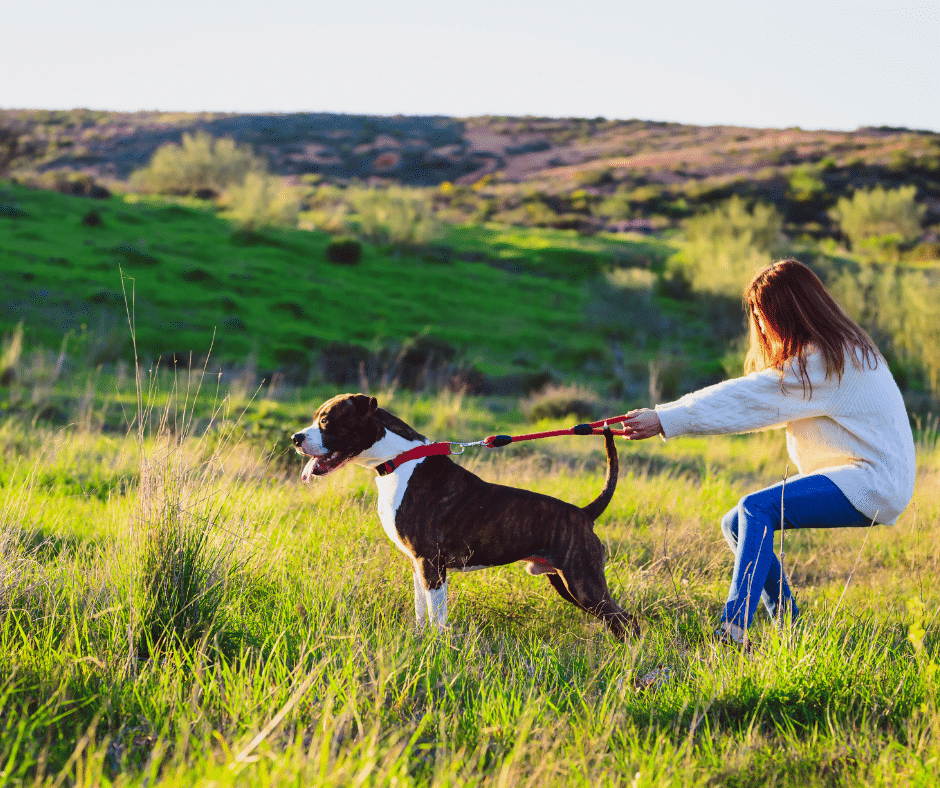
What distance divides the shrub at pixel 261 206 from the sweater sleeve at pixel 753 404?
89.6 feet

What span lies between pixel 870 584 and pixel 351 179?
186 ft

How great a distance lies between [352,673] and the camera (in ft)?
10.2

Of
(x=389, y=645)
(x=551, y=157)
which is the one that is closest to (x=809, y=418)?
(x=389, y=645)

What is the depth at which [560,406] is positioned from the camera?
1523 cm

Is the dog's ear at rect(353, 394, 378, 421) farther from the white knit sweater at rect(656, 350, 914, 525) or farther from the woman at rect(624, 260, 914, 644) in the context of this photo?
the white knit sweater at rect(656, 350, 914, 525)

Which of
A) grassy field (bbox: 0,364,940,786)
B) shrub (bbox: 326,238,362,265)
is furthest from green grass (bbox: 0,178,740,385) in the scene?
grassy field (bbox: 0,364,940,786)

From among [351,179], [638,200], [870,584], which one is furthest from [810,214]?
A: [870,584]

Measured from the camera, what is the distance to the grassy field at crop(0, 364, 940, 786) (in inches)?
102

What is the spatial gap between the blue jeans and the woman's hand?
1.77ft

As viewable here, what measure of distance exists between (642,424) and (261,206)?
28526 mm

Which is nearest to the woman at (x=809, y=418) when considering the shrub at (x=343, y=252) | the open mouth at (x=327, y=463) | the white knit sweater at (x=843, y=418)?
the white knit sweater at (x=843, y=418)

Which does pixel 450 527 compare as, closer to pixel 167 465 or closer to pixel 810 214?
pixel 167 465

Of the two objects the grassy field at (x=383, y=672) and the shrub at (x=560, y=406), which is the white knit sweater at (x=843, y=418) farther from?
the shrub at (x=560, y=406)

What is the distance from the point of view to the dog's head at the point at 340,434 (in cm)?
377
